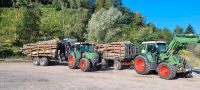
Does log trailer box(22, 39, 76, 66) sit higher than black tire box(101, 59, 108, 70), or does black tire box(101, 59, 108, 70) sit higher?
log trailer box(22, 39, 76, 66)

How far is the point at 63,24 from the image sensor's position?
63.8 meters

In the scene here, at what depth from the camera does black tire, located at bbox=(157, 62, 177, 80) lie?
23133mm

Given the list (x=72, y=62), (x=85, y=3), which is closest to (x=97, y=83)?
(x=72, y=62)

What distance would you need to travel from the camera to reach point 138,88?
64.1 ft

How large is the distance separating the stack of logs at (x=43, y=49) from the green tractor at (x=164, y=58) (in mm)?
8449

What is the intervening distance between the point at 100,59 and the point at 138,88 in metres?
9.39

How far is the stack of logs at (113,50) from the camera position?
2908 cm

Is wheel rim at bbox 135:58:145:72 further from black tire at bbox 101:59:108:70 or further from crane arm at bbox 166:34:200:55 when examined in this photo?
black tire at bbox 101:59:108:70

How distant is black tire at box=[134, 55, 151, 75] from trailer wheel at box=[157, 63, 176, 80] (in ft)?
4.40

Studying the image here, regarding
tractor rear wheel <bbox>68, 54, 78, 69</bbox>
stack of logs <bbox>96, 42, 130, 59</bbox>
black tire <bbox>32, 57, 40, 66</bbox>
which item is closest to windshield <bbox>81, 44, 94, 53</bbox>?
tractor rear wheel <bbox>68, 54, 78, 69</bbox>

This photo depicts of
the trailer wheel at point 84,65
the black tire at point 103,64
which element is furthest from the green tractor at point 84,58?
the black tire at point 103,64

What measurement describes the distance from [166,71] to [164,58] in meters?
1.37

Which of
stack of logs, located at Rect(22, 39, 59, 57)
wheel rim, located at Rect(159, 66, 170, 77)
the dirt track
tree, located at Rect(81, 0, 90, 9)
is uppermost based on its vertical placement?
tree, located at Rect(81, 0, 90, 9)

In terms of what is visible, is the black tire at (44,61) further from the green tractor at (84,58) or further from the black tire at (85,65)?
the black tire at (85,65)
